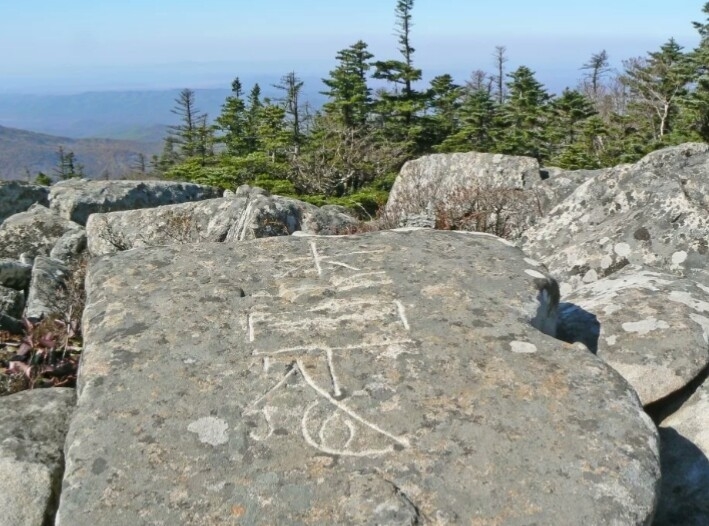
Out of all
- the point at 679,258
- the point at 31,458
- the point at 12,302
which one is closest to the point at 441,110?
the point at 12,302

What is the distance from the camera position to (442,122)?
4041 centimetres

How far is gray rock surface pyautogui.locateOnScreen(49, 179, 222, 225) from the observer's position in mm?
13438

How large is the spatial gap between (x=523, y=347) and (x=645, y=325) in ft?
4.67

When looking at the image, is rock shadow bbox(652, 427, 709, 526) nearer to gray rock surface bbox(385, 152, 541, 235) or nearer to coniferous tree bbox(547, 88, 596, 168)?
gray rock surface bbox(385, 152, 541, 235)

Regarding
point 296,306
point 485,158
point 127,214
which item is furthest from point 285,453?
point 485,158

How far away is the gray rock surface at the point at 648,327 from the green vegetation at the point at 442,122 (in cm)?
2368

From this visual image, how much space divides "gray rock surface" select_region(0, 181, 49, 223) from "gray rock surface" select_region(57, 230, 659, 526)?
38.6 feet

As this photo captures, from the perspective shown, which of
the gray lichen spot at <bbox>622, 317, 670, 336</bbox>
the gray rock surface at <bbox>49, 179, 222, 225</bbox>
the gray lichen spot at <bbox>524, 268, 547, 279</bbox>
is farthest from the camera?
the gray rock surface at <bbox>49, 179, 222, 225</bbox>

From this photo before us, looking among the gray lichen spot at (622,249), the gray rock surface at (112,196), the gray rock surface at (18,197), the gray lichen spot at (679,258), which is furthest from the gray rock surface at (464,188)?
the gray rock surface at (18,197)

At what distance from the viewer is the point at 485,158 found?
14102 millimetres

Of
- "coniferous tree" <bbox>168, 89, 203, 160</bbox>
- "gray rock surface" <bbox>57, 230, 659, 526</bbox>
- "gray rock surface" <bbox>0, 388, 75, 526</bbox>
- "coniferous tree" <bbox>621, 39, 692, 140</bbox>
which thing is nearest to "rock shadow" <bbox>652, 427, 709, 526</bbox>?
"gray rock surface" <bbox>57, 230, 659, 526</bbox>

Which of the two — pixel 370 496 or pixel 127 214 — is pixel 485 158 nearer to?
pixel 127 214

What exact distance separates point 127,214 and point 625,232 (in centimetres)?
691

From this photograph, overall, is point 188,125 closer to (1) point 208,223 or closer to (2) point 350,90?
(2) point 350,90
